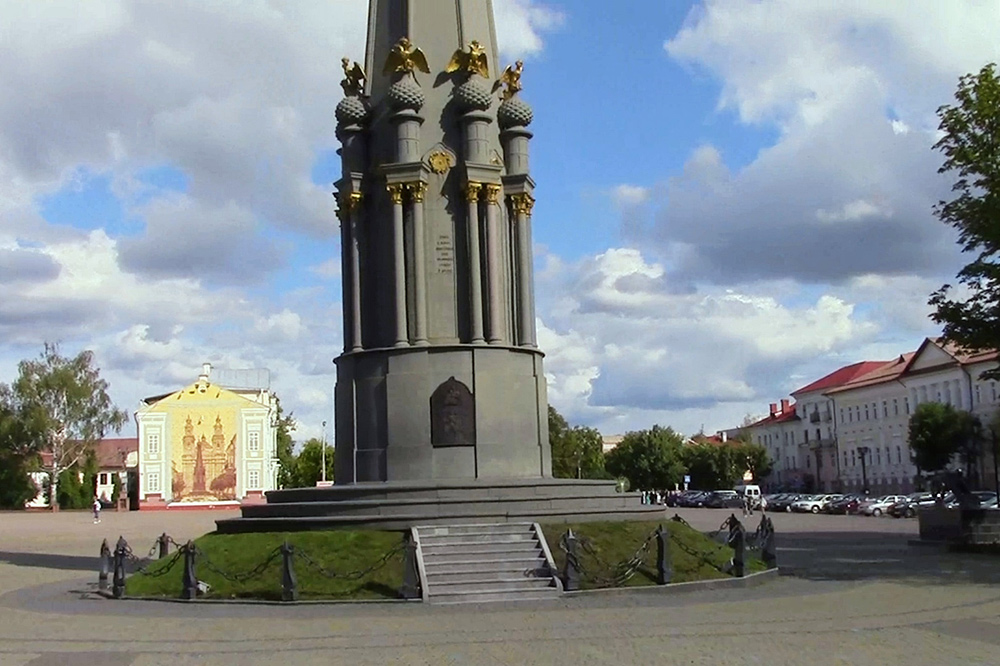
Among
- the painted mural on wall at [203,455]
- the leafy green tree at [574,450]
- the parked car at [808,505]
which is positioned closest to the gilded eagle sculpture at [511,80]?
the parked car at [808,505]

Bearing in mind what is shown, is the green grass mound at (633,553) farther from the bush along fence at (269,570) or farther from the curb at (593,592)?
the bush along fence at (269,570)

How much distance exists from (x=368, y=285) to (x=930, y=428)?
58129 mm

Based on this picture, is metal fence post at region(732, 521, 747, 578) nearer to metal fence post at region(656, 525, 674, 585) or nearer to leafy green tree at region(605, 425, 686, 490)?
metal fence post at region(656, 525, 674, 585)

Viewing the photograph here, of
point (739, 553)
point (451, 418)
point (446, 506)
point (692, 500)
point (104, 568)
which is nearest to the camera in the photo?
point (739, 553)

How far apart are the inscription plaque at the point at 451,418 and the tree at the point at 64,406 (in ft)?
253

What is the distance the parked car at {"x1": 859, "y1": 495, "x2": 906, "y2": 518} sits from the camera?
2446 inches

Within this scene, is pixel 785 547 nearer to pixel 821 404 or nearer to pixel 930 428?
pixel 930 428

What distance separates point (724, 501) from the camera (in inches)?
3250

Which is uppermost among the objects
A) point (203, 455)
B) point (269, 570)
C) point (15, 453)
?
point (15, 453)

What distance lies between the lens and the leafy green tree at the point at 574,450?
9700cm

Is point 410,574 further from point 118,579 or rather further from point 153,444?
point 153,444

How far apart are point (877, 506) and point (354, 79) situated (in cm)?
4586

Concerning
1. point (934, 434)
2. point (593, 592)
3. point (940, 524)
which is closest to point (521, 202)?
point (593, 592)

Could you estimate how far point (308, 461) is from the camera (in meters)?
115
